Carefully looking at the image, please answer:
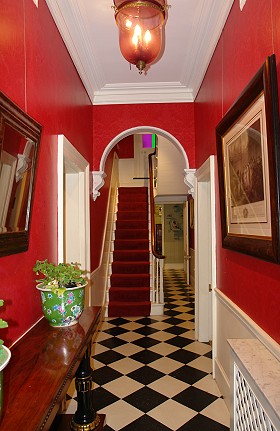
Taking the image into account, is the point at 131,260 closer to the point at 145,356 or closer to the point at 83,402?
the point at 145,356

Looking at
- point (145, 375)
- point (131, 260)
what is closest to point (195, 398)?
point (145, 375)

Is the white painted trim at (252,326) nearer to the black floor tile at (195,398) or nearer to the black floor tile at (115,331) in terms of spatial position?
the black floor tile at (195,398)

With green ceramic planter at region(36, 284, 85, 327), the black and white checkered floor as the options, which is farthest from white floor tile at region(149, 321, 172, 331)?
green ceramic planter at region(36, 284, 85, 327)

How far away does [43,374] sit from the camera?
121cm

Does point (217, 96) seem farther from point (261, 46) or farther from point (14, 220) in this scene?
point (14, 220)

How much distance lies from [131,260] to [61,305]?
4.39 metres

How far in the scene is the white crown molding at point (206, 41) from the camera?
2343 mm

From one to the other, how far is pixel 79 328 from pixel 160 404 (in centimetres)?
130

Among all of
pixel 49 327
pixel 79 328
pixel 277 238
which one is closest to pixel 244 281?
pixel 277 238

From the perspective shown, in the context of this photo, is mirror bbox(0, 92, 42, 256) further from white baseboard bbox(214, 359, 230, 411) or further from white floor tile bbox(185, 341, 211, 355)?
white floor tile bbox(185, 341, 211, 355)

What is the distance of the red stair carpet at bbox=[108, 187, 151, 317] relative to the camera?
Result: 506 cm

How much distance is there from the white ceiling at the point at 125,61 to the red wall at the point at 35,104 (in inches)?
8.1

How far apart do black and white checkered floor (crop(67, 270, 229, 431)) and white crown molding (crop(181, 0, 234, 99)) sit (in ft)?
9.77

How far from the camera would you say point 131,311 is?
5047 millimetres
